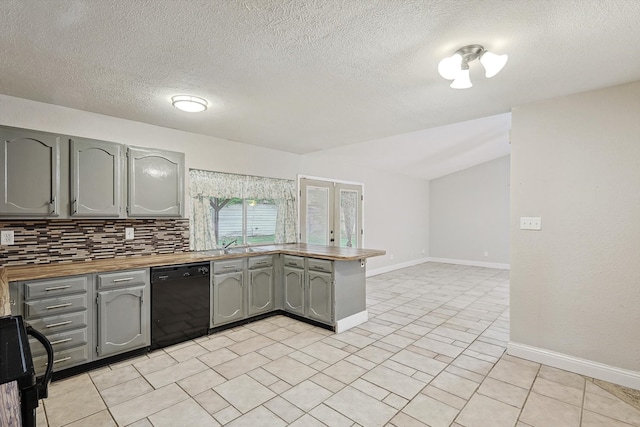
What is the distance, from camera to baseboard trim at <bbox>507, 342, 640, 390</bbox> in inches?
96.2

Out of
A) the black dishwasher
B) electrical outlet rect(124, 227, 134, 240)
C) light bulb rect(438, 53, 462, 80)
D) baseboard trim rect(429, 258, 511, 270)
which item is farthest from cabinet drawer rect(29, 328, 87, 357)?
baseboard trim rect(429, 258, 511, 270)

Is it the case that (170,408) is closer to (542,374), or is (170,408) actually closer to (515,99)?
(542,374)

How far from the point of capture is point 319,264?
3.66m

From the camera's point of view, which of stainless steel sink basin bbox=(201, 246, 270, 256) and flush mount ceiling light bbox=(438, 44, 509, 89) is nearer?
flush mount ceiling light bbox=(438, 44, 509, 89)

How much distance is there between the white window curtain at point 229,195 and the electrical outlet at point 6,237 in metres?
1.57

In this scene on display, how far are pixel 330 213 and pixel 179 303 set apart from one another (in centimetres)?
317

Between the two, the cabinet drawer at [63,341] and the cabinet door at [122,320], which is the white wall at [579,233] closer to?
the cabinet door at [122,320]

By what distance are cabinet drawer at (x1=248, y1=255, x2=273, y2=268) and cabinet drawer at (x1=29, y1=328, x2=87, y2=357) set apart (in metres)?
Answer: 1.69

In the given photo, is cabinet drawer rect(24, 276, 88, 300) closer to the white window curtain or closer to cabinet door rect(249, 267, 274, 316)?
the white window curtain

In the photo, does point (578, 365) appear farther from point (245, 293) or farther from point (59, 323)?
point (59, 323)

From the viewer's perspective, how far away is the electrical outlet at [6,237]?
105 inches

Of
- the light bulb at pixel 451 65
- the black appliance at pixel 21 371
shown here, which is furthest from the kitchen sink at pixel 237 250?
the light bulb at pixel 451 65

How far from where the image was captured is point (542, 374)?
8.67 ft

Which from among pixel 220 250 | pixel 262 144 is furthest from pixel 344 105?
pixel 220 250
